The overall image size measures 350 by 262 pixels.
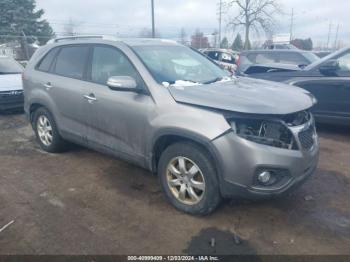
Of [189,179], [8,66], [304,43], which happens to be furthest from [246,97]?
[304,43]

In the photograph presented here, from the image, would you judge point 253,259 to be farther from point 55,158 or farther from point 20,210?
point 55,158

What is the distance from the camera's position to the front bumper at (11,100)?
838 cm

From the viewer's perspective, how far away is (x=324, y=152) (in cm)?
560

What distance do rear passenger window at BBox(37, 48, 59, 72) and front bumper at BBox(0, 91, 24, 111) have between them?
11.4ft

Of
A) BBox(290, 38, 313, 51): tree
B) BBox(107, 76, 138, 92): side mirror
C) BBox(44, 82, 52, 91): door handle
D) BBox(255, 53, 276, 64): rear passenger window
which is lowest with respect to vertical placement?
BBox(290, 38, 313, 51): tree

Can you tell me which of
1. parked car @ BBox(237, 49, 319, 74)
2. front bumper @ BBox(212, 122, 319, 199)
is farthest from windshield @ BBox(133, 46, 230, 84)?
parked car @ BBox(237, 49, 319, 74)

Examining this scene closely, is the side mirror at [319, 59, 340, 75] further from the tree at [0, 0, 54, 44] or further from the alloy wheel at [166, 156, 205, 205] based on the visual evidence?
the tree at [0, 0, 54, 44]

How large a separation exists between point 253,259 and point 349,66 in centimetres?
444

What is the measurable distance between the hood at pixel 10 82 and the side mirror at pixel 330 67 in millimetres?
6882

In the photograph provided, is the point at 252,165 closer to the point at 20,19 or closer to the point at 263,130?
the point at 263,130

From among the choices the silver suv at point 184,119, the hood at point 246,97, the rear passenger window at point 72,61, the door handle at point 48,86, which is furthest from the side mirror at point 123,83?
the door handle at point 48,86

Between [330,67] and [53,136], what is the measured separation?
15.5ft

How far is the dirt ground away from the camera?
312 cm

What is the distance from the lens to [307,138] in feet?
11.4
